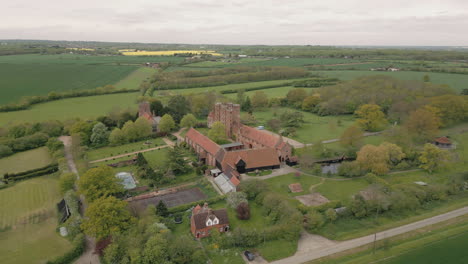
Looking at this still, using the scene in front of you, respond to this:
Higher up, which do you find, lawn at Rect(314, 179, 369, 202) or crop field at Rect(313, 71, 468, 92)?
crop field at Rect(313, 71, 468, 92)

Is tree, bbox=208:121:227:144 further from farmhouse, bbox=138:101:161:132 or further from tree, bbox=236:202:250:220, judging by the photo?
tree, bbox=236:202:250:220

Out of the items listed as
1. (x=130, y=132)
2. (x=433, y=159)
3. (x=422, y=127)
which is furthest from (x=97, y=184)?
(x=422, y=127)

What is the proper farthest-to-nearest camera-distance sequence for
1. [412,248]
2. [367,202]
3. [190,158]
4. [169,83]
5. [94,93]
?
[169,83] → [94,93] → [190,158] → [367,202] → [412,248]

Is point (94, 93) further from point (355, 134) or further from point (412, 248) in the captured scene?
point (412, 248)

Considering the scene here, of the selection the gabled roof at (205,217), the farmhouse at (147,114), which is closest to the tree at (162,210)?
the gabled roof at (205,217)

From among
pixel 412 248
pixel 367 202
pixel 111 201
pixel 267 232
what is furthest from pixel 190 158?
pixel 412 248

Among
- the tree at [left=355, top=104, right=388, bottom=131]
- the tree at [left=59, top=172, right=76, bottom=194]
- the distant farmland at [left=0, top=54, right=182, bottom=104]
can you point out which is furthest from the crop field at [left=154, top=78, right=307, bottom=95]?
the tree at [left=59, top=172, right=76, bottom=194]
